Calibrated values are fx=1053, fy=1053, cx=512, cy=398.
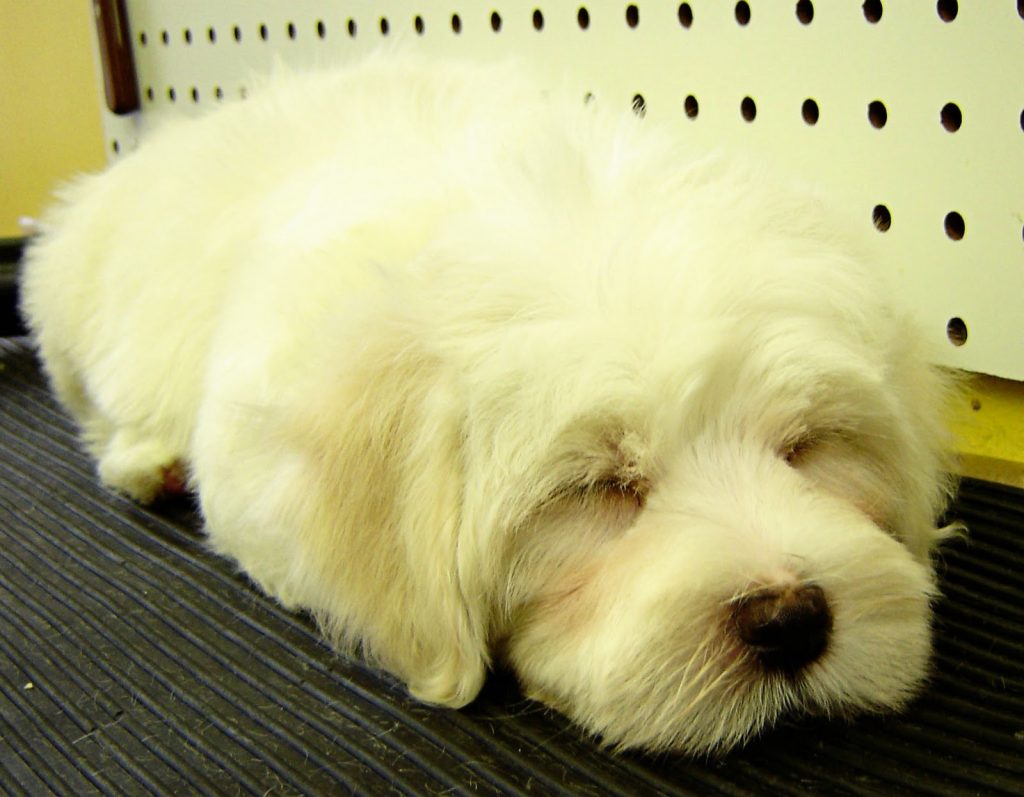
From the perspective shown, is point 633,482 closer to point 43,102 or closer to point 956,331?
point 956,331

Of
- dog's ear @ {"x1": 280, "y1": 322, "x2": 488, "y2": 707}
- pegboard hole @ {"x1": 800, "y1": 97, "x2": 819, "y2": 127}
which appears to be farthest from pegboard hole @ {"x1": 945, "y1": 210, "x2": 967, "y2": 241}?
dog's ear @ {"x1": 280, "y1": 322, "x2": 488, "y2": 707}

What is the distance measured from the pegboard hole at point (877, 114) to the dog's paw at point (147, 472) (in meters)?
1.42

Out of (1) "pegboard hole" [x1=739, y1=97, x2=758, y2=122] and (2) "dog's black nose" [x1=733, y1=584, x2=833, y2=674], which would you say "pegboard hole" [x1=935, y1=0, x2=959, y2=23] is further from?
(2) "dog's black nose" [x1=733, y1=584, x2=833, y2=674]

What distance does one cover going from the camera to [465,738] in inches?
47.5

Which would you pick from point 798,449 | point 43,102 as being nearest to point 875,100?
point 798,449

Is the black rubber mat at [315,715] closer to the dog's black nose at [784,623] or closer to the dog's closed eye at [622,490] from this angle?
the dog's black nose at [784,623]

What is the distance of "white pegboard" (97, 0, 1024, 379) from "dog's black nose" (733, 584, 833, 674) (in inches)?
34.8

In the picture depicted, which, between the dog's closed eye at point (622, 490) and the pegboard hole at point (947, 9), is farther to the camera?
the pegboard hole at point (947, 9)

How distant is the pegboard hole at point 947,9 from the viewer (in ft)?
5.76

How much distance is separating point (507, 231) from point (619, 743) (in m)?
0.61

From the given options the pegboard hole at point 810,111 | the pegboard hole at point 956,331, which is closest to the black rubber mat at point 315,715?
the pegboard hole at point 956,331

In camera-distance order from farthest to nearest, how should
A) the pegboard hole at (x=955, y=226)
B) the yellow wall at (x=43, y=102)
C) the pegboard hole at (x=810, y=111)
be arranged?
1. the yellow wall at (x=43, y=102)
2. the pegboard hole at (x=810, y=111)
3. the pegboard hole at (x=955, y=226)

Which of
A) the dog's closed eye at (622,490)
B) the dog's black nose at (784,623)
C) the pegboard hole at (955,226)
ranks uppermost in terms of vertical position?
the pegboard hole at (955,226)

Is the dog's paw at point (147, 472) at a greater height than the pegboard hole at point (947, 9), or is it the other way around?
the pegboard hole at point (947, 9)
